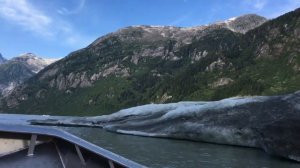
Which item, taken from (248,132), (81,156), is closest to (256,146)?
(248,132)

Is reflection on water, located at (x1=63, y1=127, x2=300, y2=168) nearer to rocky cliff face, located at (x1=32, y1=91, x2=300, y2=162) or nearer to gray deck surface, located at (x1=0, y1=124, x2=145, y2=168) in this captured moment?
rocky cliff face, located at (x1=32, y1=91, x2=300, y2=162)

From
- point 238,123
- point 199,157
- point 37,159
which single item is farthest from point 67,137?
point 238,123

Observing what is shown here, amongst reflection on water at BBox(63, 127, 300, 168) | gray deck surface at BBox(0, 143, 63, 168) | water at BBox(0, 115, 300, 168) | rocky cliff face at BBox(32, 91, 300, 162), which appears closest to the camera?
gray deck surface at BBox(0, 143, 63, 168)

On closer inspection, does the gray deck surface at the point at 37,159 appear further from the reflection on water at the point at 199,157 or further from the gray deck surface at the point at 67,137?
the reflection on water at the point at 199,157

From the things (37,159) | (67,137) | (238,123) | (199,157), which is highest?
(238,123)

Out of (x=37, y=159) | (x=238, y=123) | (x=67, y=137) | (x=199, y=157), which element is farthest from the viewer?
(x=238, y=123)

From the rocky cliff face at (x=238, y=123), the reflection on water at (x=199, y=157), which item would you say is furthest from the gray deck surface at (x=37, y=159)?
the rocky cliff face at (x=238, y=123)

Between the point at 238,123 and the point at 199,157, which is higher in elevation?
→ the point at 238,123

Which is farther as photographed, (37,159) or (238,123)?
(238,123)

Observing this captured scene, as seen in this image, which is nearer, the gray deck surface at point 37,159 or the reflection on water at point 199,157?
the gray deck surface at point 37,159

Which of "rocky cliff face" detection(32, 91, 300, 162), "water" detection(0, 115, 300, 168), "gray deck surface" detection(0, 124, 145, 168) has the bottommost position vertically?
"water" detection(0, 115, 300, 168)

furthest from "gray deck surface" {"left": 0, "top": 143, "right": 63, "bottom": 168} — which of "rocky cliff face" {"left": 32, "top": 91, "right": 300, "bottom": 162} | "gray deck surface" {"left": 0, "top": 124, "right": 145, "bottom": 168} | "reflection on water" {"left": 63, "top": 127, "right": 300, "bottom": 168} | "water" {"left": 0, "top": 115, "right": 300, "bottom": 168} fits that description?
"rocky cliff face" {"left": 32, "top": 91, "right": 300, "bottom": 162}

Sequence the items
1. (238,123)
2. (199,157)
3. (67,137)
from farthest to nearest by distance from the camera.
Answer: (238,123) → (199,157) → (67,137)

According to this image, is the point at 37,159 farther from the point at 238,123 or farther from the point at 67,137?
the point at 238,123
